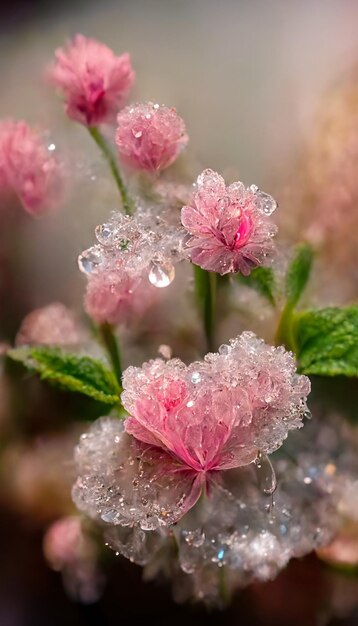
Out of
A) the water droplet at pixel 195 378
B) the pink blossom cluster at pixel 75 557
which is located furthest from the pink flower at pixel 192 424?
the pink blossom cluster at pixel 75 557

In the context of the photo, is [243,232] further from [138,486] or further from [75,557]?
[75,557]

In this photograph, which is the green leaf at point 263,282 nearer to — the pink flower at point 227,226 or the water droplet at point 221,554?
the pink flower at point 227,226

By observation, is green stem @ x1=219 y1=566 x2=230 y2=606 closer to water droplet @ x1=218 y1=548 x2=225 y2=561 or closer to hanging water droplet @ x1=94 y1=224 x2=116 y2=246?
water droplet @ x1=218 y1=548 x2=225 y2=561

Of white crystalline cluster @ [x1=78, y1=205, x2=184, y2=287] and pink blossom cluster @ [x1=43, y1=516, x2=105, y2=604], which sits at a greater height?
white crystalline cluster @ [x1=78, y1=205, x2=184, y2=287]

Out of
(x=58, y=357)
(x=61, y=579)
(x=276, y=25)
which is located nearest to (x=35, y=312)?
(x=58, y=357)

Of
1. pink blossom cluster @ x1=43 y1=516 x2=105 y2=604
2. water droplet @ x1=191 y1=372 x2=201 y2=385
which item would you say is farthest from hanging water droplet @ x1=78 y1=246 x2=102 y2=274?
pink blossom cluster @ x1=43 y1=516 x2=105 y2=604

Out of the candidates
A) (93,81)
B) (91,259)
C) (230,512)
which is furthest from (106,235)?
(230,512)

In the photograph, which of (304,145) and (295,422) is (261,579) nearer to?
(295,422)
